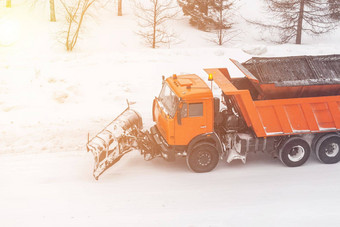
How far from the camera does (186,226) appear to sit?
775 centimetres

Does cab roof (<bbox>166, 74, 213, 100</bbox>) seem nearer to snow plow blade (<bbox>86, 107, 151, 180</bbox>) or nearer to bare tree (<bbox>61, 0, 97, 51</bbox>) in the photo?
snow plow blade (<bbox>86, 107, 151, 180</bbox>)

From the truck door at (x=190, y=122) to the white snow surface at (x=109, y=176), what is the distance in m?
1.04

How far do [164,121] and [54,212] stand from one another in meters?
3.33

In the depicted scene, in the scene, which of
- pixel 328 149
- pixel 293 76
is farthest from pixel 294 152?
pixel 293 76

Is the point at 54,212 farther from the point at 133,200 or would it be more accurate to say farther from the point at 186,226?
the point at 186,226

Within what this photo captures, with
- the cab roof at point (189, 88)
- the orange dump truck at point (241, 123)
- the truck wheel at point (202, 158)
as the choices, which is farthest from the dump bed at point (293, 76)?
the truck wheel at point (202, 158)

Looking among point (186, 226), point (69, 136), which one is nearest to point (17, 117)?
point (69, 136)

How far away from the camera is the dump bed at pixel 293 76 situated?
32.2 ft

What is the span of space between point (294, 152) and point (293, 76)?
6.57 feet

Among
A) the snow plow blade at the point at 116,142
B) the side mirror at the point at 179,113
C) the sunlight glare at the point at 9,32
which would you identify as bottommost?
the snow plow blade at the point at 116,142

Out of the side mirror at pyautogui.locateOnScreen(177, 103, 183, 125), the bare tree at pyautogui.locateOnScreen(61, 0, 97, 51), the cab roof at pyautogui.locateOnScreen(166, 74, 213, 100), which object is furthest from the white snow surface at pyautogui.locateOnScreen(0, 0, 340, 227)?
the bare tree at pyautogui.locateOnScreen(61, 0, 97, 51)

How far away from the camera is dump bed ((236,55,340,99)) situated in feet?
32.2

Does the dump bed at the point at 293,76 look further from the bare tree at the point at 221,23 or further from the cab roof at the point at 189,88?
the bare tree at the point at 221,23

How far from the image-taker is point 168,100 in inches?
388
